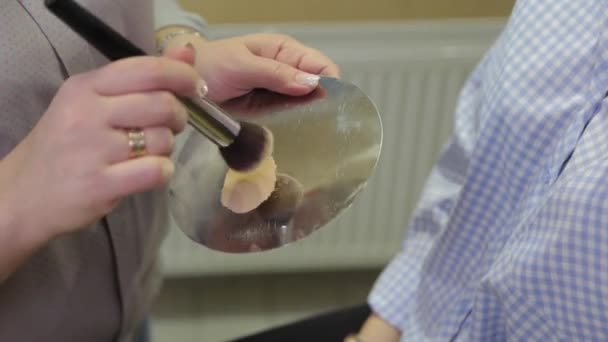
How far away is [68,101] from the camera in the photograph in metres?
0.44

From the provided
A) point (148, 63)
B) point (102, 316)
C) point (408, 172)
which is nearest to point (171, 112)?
point (148, 63)

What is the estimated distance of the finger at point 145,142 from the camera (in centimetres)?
43

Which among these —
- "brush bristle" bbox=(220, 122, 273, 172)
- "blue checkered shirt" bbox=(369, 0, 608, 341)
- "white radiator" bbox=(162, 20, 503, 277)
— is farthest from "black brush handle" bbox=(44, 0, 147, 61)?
"white radiator" bbox=(162, 20, 503, 277)

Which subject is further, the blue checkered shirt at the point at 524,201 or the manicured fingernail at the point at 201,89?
the blue checkered shirt at the point at 524,201

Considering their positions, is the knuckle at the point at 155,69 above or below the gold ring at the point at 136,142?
above

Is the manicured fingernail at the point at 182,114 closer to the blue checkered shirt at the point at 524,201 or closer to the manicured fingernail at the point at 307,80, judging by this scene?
the manicured fingernail at the point at 307,80

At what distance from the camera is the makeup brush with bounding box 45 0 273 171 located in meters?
0.43

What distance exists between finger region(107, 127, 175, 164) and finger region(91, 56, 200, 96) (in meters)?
0.02

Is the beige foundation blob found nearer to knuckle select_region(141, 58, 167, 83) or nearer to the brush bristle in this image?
the brush bristle

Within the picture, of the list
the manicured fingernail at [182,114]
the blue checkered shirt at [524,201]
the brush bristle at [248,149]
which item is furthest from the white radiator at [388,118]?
the manicured fingernail at [182,114]

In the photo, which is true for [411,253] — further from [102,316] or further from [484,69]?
[102,316]

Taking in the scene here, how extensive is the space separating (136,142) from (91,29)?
0.07 m

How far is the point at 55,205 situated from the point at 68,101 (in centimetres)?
6

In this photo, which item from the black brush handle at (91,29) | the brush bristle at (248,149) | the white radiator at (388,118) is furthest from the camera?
the white radiator at (388,118)
